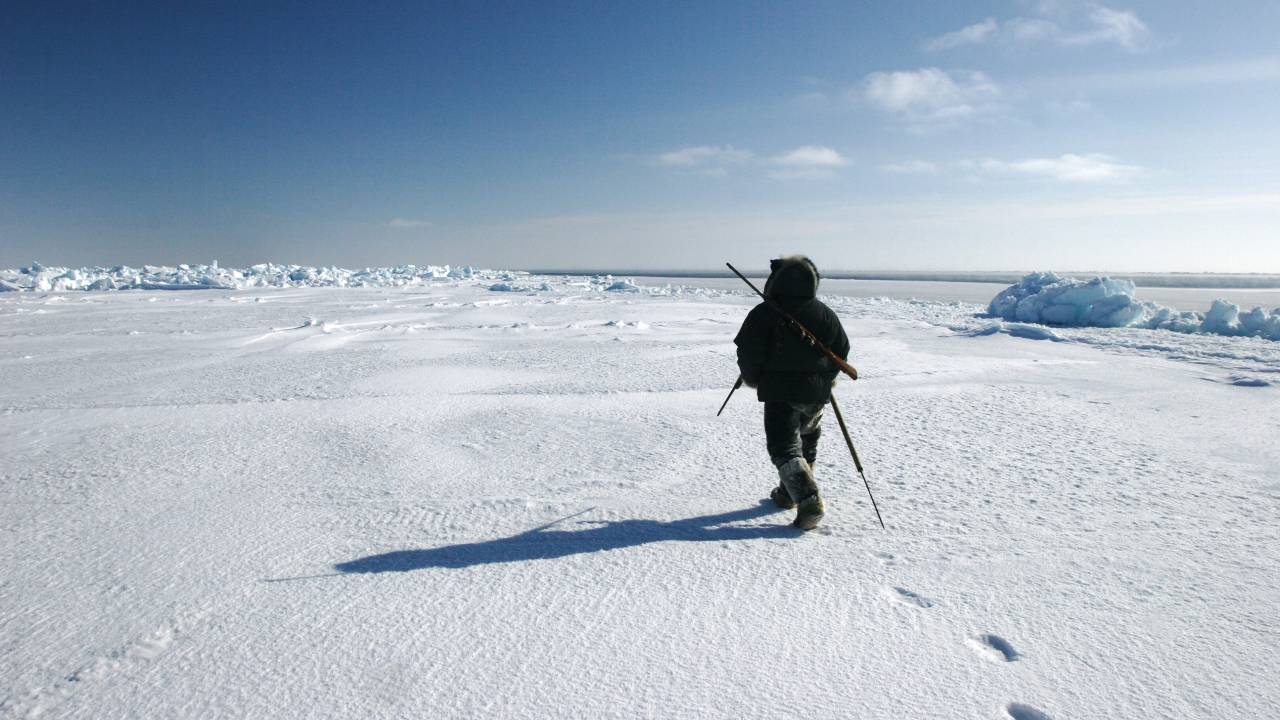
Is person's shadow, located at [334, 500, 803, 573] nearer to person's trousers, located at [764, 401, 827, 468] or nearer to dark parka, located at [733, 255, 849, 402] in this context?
person's trousers, located at [764, 401, 827, 468]

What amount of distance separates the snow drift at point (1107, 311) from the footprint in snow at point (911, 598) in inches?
438

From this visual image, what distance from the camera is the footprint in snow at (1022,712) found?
4.58 ft

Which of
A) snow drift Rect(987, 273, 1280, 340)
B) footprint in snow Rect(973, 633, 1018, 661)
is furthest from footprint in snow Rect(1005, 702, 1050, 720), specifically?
snow drift Rect(987, 273, 1280, 340)

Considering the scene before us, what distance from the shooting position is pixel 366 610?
1828 mm

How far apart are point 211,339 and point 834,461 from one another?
8796mm

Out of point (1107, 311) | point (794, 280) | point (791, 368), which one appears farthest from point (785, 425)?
point (1107, 311)

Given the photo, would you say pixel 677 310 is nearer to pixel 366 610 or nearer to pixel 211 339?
pixel 211 339

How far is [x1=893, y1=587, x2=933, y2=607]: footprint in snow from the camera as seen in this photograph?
1.86m

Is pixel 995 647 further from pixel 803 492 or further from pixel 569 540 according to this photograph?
pixel 569 540

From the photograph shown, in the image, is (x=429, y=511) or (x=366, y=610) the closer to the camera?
(x=366, y=610)

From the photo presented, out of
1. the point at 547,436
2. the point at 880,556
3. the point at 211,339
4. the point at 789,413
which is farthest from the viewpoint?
the point at 211,339

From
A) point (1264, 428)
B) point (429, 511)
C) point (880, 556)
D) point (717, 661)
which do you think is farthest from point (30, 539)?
point (1264, 428)

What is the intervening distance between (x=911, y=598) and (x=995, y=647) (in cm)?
27

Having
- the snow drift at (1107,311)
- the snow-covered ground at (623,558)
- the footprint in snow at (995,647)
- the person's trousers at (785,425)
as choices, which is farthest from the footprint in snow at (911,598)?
the snow drift at (1107,311)
